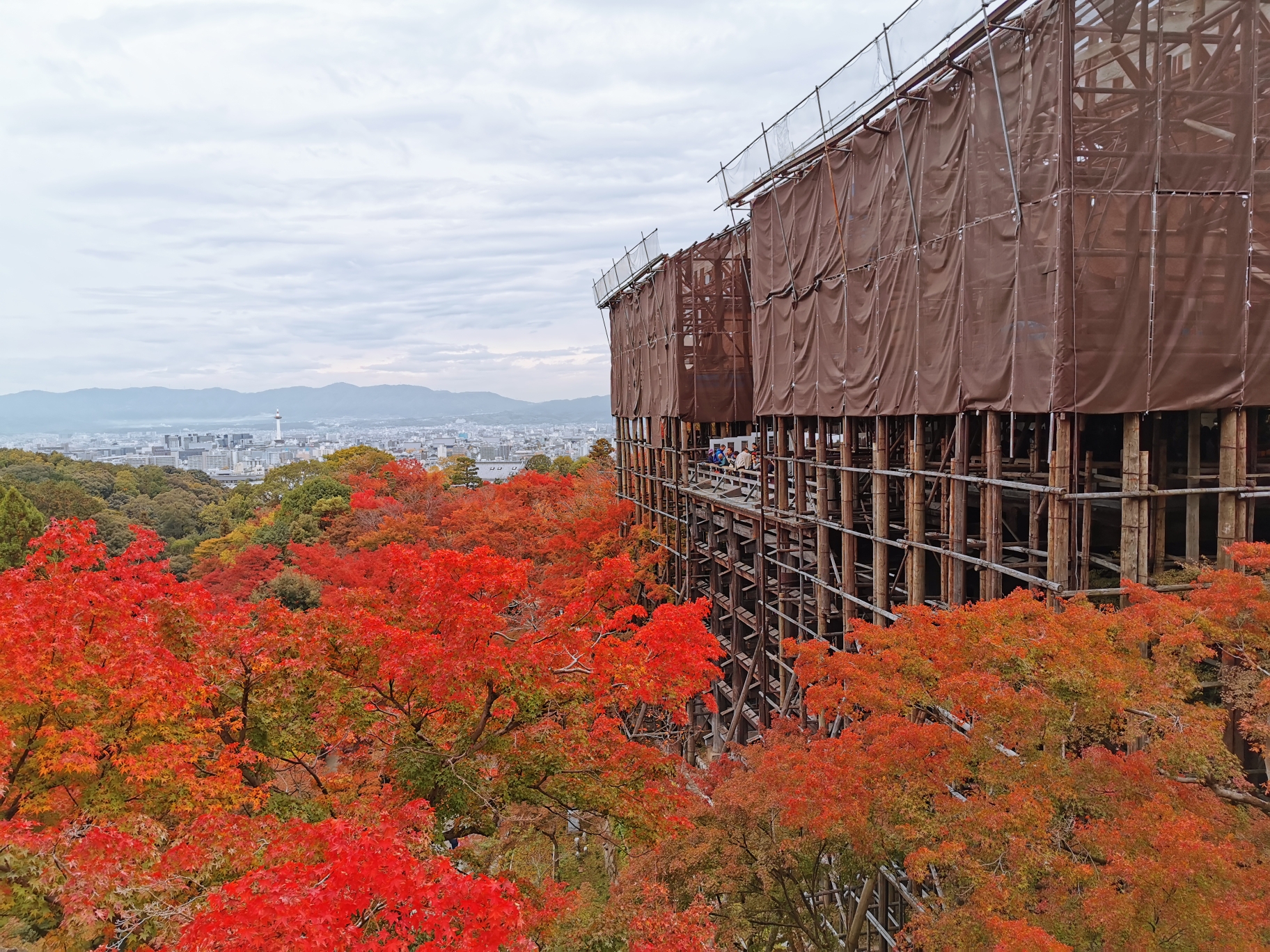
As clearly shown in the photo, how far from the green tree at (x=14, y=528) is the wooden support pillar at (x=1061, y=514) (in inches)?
1641

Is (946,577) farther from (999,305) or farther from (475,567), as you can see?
(475,567)

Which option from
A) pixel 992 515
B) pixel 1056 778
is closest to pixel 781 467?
pixel 992 515

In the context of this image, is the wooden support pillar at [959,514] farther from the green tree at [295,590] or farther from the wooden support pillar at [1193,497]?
the green tree at [295,590]

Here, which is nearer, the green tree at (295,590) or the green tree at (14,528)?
the green tree at (295,590)

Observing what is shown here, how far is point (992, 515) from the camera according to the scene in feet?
42.3

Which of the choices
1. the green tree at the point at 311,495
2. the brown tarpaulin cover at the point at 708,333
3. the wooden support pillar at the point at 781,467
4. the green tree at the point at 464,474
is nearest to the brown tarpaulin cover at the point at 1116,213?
the wooden support pillar at the point at 781,467

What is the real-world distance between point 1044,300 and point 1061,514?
3.31 metres

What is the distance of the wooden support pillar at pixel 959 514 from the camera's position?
45.4 ft

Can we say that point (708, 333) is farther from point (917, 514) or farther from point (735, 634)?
point (917, 514)

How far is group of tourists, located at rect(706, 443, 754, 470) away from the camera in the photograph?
93.1ft

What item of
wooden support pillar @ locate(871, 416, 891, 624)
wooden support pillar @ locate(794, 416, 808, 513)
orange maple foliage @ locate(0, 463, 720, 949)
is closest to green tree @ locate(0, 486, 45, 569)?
orange maple foliage @ locate(0, 463, 720, 949)

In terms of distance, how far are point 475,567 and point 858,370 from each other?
989cm

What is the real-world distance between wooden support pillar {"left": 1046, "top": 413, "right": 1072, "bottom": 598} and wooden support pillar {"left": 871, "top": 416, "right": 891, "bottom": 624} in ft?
15.0

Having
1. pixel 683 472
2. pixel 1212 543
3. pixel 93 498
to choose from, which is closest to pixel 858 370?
pixel 1212 543
